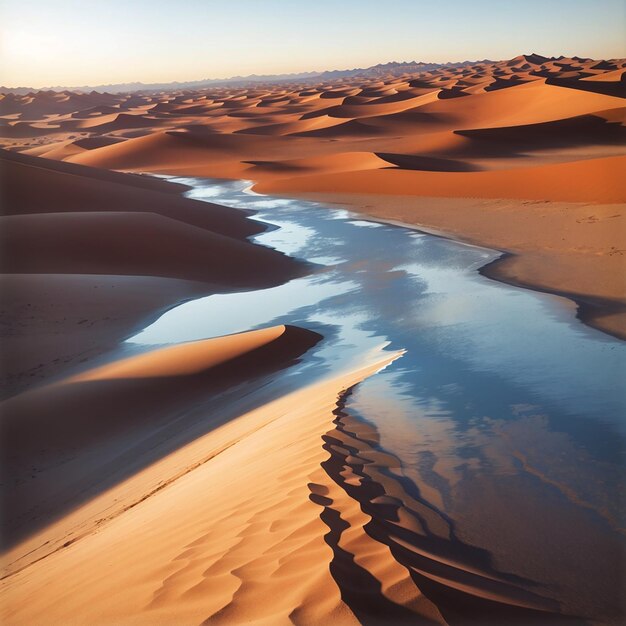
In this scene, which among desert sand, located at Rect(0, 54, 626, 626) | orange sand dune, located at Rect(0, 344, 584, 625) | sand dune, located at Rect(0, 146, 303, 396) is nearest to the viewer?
orange sand dune, located at Rect(0, 344, 584, 625)

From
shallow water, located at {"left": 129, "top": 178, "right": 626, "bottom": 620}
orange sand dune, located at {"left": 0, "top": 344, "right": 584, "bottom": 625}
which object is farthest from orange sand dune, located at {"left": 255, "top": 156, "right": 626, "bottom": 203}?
orange sand dune, located at {"left": 0, "top": 344, "right": 584, "bottom": 625}

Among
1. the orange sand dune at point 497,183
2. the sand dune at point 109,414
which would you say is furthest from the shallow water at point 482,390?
the orange sand dune at point 497,183

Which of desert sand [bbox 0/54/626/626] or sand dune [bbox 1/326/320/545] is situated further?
sand dune [bbox 1/326/320/545]

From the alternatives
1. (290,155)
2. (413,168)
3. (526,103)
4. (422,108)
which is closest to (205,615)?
(413,168)

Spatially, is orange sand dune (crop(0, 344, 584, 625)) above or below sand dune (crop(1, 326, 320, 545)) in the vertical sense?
above

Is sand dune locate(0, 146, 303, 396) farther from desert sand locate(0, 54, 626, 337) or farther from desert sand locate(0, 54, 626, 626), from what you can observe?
desert sand locate(0, 54, 626, 337)

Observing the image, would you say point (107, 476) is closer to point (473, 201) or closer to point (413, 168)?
point (473, 201)
